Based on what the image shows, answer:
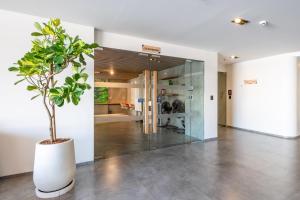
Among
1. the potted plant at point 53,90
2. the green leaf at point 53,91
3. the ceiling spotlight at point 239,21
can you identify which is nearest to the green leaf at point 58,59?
the potted plant at point 53,90

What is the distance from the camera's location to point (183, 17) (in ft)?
10.3

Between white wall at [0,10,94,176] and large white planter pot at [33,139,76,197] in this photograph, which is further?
white wall at [0,10,94,176]

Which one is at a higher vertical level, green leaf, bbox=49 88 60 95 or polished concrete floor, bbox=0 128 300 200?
green leaf, bbox=49 88 60 95

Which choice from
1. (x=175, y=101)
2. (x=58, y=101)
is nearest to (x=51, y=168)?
(x=58, y=101)

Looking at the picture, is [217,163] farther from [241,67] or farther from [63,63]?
[241,67]

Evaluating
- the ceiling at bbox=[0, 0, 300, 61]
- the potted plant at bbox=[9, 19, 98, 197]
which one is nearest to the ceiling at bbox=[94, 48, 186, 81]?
the ceiling at bbox=[0, 0, 300, 61]

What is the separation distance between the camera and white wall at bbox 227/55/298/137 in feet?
18.6

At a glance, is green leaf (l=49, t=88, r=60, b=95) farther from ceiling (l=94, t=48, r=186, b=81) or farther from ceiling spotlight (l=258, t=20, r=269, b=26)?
ceiling spotlight (l=258, t=20, r=269, b=26)

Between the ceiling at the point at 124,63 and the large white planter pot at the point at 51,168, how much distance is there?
1881mm

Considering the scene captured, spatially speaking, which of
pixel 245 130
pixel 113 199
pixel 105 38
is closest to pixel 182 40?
pixel 105 38

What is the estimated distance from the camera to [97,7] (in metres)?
2.79

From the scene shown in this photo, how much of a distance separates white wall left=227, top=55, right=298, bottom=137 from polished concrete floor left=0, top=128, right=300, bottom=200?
5.58ft

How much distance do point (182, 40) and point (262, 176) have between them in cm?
336

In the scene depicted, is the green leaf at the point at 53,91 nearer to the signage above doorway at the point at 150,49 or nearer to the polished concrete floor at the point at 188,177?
the polished concrete floor at the point at 188,177
